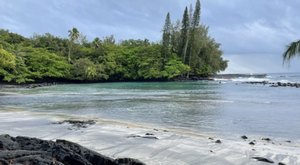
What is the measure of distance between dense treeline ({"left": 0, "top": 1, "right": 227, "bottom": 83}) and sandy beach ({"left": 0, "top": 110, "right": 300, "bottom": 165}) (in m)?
49.1

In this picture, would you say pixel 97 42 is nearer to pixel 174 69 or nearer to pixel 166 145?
pixel 174 69

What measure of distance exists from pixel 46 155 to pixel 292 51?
556 centimetres

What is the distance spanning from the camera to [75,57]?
2810 inches

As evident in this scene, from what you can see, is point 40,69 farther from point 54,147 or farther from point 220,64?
point 54,147

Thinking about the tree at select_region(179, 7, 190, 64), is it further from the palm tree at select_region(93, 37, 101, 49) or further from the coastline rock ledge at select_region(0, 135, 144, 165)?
the coastline rock ledge at select_region(0, 135, 144, 165)

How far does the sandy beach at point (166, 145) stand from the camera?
8.70 meters

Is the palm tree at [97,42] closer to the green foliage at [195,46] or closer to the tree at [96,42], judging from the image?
the tree at [96,42]

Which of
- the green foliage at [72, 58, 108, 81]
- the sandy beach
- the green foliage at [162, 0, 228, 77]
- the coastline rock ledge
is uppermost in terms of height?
the green foliage at [162, 0, 228, 77]

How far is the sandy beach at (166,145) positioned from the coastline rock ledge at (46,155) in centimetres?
141

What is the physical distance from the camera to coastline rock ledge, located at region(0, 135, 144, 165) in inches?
244

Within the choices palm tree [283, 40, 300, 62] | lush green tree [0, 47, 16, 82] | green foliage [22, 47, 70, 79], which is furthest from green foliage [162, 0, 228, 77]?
palm tree [283, 40, 300, 62]

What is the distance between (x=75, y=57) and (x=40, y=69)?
1239cm

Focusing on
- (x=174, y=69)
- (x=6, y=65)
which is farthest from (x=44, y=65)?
(x=174, y=69)

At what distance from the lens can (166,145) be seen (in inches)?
393
